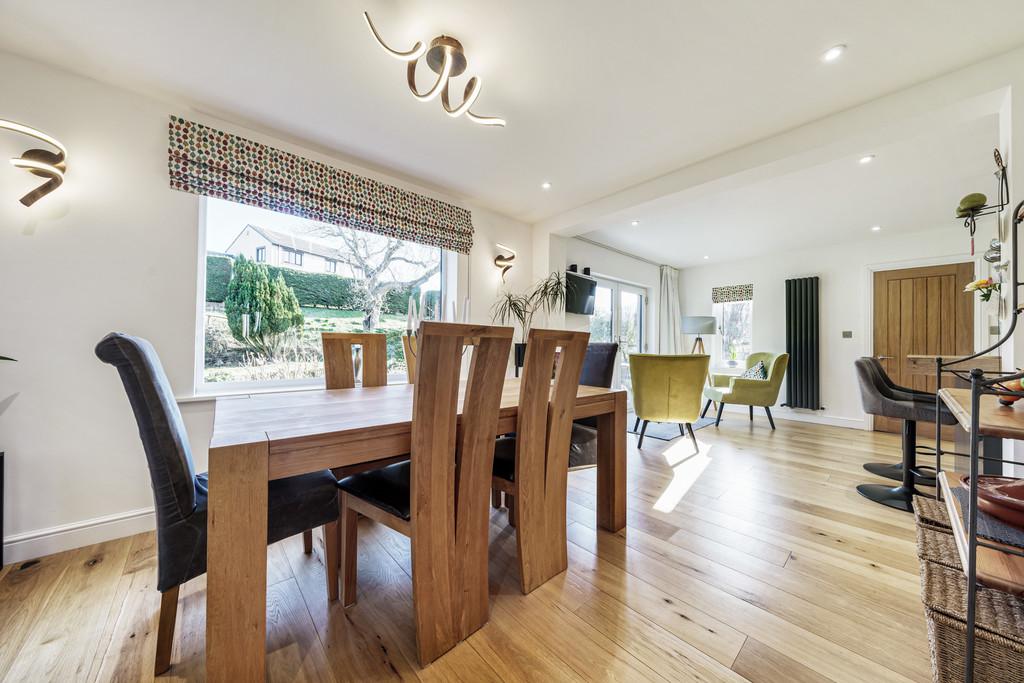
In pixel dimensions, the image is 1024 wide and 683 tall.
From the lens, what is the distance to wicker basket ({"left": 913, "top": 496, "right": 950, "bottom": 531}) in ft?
3.76

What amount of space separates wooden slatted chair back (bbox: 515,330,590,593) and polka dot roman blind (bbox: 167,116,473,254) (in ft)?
6.87

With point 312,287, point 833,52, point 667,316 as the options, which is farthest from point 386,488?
point 667,316

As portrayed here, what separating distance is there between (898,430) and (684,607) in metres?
4.80

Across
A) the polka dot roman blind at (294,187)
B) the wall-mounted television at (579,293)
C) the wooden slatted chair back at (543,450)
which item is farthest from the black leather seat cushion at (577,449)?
the wall-mounted television at (579,293)

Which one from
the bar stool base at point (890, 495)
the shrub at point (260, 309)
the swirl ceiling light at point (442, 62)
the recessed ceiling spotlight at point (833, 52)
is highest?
the recessed ceiling spotlight at point (833, 52)

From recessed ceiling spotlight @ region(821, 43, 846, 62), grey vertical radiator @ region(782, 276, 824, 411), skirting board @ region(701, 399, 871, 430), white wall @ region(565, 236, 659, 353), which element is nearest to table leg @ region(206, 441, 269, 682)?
recessed ceiling spotlight @ region(821, 43, 846, 62)

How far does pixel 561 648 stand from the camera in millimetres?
1171

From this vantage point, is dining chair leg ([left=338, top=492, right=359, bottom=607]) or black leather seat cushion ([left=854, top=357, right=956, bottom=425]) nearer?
dining chair leg ([left=338, top=492, right=359, bottom=607])

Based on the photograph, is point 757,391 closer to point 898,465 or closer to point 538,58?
Result: point 898,465

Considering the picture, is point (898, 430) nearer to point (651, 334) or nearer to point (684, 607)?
point (651, 334)

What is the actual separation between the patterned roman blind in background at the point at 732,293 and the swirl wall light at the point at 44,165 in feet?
22.2

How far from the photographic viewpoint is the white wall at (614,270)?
4.49 meters

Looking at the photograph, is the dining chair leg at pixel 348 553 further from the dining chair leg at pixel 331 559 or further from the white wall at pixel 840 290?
the white wall at pixel 840 290

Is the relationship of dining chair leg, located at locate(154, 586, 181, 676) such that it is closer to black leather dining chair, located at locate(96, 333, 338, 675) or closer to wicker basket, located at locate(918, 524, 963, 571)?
black leather dining chair, located at locate(96, 333, 338, 675)
